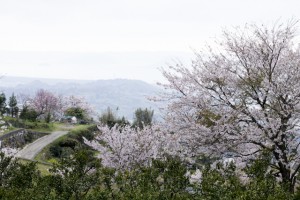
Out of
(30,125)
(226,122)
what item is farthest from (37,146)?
(226,122)

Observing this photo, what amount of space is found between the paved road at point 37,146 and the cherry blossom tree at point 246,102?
25300mm

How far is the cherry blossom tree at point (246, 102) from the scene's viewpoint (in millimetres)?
11680

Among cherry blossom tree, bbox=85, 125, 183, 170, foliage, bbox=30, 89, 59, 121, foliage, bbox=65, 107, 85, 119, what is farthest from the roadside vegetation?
foliage, bbox=65, 107, 85, 119

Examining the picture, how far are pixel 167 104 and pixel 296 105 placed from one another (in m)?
4.23

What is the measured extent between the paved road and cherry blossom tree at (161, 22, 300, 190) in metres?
25.3

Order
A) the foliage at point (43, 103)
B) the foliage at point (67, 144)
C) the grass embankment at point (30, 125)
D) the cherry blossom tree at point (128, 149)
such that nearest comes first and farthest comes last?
the cherry blossom tree at point (128, 149), the foliage at point (67, 144), the grass embankment at point (30, 125), the foliage at point (43, 103)

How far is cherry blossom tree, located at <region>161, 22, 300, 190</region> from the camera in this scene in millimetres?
11680

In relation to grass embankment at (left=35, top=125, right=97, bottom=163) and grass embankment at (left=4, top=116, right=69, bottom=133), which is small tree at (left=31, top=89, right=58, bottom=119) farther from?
grass embankment at (left=35, top=125, right=97, bottom=163)

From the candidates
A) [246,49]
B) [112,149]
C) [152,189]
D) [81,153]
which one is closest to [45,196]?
[81,153]

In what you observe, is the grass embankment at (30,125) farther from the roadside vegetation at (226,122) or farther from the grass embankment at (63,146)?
the roadside vegetation at (226,122)

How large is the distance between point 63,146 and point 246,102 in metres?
35.3

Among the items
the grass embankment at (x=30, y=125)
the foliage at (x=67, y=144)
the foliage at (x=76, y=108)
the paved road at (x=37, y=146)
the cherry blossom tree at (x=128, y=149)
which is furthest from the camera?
the foliage at (x=76, y=108)

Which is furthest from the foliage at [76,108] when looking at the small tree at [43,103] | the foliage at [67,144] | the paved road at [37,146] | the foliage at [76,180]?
the foliage at [76,180]

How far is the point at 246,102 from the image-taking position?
1224cm
